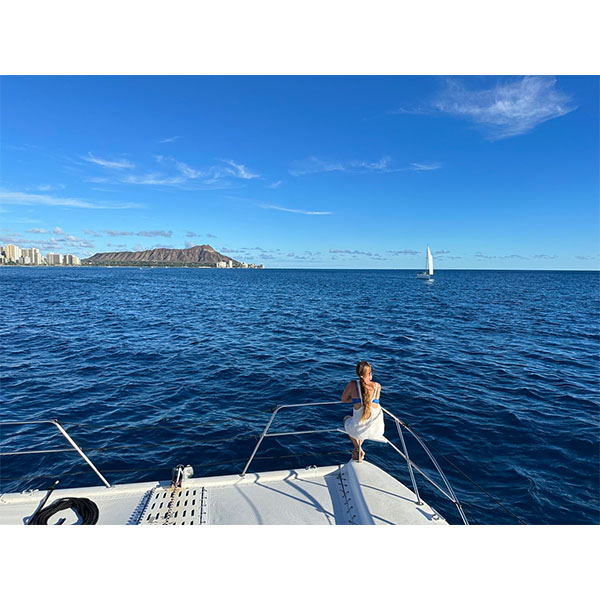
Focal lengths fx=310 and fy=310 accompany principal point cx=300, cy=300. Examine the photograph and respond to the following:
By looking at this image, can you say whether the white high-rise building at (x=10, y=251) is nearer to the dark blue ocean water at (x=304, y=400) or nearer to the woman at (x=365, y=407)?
the dark blue ocean water at (x=304, y=400)

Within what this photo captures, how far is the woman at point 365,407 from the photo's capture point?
4.55m

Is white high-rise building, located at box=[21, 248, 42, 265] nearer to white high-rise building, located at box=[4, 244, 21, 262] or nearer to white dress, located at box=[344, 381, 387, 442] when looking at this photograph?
white high-rise building, located at box=[4, 244, 21, 262]

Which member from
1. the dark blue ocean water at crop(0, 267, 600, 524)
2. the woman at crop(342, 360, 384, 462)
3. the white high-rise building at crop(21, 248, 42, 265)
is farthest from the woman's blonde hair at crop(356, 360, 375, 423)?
the white high-rise building at crop(21, 248, 42, 265)

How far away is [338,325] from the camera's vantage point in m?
24.1

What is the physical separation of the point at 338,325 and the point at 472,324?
35.3ft

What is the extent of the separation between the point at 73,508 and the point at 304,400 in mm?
7562

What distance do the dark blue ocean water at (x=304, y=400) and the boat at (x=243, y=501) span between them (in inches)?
77.7

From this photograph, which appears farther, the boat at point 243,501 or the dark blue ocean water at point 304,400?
the dark blue ocean water at point 304,400

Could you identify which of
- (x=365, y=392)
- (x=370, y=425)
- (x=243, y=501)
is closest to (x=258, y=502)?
(x=243, y=501)

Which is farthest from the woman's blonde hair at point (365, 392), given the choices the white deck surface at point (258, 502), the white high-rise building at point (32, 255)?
the white high-rise building at point (32, 255)
